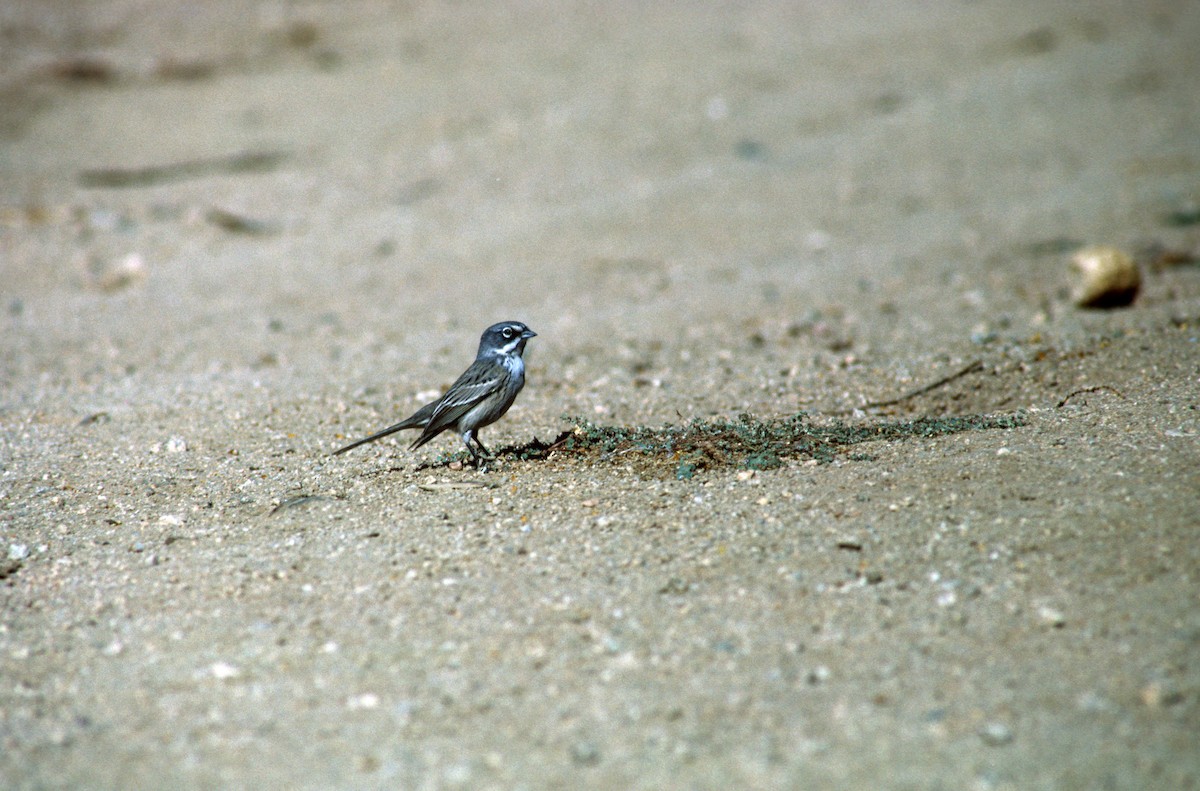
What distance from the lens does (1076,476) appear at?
5.31 metres

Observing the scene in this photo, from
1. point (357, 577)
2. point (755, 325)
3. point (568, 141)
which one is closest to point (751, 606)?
point (357, 577)

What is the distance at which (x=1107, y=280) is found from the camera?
8.22 meters

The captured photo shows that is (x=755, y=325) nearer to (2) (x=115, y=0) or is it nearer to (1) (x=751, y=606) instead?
(1) (x=751, y=606)

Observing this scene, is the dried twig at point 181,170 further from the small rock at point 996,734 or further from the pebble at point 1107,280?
the small rock at point 996,734

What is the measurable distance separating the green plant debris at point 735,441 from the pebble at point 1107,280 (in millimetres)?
2554

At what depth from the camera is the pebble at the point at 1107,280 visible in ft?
27.0

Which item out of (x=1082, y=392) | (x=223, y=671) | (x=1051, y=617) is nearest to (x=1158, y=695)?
(x=1051, y=617)

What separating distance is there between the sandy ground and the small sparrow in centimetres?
23

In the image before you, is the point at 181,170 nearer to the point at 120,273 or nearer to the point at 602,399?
the point at 120,273

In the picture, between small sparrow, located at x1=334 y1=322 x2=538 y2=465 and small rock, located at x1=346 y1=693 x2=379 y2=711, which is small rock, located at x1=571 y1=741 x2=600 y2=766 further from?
small sparrow, located at x1=334 y1=322 x2=538 y2=465

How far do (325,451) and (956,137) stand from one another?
9.58 m

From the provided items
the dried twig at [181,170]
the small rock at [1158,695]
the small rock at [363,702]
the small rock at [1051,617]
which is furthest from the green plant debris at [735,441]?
the dried twig at [181,170]

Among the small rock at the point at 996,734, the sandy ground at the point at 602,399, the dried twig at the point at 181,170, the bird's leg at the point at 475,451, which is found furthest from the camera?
the dried twig at the point at 181,170

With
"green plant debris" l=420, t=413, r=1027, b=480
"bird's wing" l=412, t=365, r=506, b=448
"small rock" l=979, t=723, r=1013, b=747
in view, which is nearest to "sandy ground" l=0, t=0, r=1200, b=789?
"small rock" l=979, t=723, r=1013, b=747
